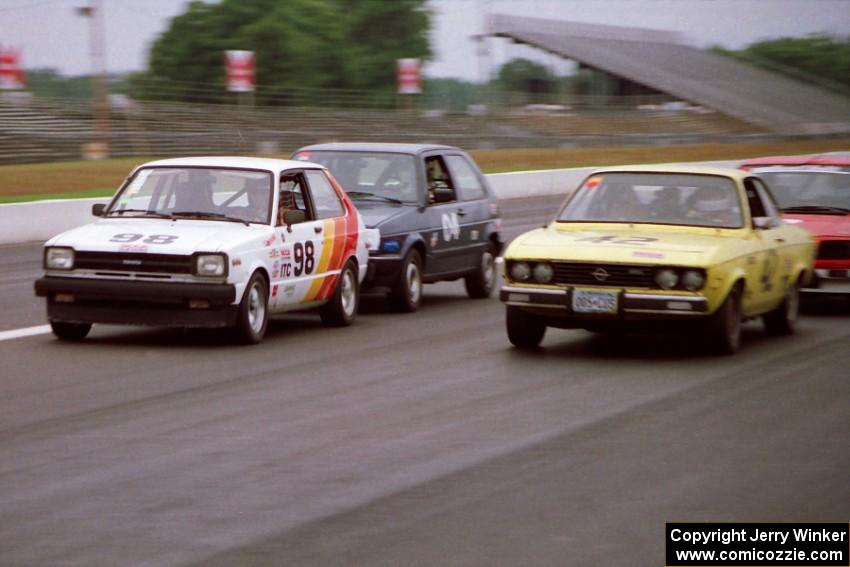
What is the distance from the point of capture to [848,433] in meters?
8.23

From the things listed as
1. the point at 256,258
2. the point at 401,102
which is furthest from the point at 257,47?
the point at 256,258

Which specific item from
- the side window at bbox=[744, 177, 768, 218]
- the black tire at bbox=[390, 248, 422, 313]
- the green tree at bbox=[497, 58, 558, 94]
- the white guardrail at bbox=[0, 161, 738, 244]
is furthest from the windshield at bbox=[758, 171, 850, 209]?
the green tree at bbox=[497, 58, 558, 94]

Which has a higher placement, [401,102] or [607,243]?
[607,243]

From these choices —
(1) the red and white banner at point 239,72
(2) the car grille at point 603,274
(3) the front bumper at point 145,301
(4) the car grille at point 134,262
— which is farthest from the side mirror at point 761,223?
(1) the red and white banner at point 239,72

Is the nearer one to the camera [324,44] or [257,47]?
[257,47]

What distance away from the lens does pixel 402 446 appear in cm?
765

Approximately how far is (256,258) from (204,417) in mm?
3307

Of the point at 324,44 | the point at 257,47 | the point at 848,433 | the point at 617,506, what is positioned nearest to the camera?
the point at 617,506

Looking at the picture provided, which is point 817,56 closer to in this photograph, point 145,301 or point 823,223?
point 823,223

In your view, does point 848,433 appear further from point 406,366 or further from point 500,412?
point 406,366

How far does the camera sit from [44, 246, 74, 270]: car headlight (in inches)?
451

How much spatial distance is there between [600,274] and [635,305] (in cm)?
36

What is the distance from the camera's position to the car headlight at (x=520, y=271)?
11.2 meters

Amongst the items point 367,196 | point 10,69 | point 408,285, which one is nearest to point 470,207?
point 367,196
